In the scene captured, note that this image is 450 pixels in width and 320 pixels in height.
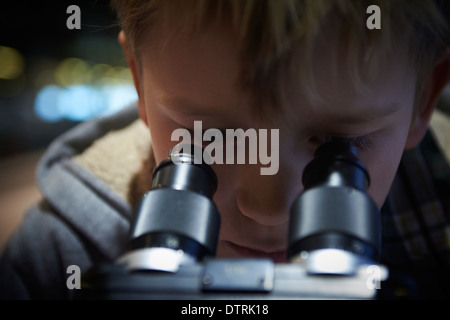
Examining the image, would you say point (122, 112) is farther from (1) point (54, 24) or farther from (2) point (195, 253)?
(2) point (195, 253)

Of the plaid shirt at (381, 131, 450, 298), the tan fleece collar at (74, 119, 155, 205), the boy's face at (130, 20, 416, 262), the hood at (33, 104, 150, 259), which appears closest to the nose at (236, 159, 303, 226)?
the boy's face at (130, 20, 416, 262)

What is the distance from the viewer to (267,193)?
1.28 feet

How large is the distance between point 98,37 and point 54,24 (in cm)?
6

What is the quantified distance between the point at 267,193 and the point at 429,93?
0.26m

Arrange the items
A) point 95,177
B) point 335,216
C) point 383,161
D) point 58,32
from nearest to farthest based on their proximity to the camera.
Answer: point 335,216 < point 383,161 < point 58,32 < point 95,177

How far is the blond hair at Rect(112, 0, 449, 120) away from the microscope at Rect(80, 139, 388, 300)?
0.08 meters

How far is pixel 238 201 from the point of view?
0.40 meters

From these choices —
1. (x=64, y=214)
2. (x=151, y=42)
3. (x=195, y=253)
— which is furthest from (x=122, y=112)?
(x=195, y=253)

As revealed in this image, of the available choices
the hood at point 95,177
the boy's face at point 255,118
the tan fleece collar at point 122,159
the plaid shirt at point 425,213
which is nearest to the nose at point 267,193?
the boy's face at point 255,118

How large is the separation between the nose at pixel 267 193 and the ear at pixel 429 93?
0.19 meters

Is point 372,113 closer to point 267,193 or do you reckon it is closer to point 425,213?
point 267,193

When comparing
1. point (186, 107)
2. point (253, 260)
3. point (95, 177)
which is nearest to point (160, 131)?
point (186, 107)

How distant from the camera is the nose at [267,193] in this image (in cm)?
38

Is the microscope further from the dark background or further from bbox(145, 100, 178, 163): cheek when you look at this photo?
the dark background
